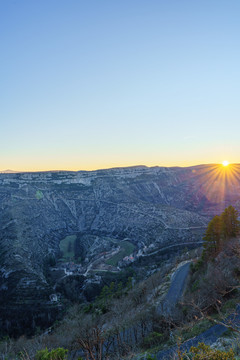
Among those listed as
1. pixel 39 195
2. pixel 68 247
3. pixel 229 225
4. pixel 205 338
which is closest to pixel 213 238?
pixel 229 225

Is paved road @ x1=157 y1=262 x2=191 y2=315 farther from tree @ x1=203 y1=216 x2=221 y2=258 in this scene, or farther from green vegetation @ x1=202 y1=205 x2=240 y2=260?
tree @ x1=203 y1=216 x2=221 y2=258

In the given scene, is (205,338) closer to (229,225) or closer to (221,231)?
(221,231)

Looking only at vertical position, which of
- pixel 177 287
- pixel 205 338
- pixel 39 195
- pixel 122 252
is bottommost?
pixel 122 252

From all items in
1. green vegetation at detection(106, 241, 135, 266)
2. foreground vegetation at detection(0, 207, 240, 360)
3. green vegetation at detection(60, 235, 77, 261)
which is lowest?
green vegetation at detection(60, 235, 77, 261)

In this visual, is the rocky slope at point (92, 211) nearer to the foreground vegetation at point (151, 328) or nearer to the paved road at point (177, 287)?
the paved road at point (177, 287)

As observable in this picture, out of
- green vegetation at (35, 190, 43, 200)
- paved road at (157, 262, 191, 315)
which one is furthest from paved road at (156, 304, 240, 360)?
green vegetation at (35, 190, 43, 200)

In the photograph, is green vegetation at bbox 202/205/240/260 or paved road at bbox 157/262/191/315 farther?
green vegetation at bbox 202/205/240/260

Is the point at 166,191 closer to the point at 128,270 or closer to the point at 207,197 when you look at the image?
the point at 207,197
